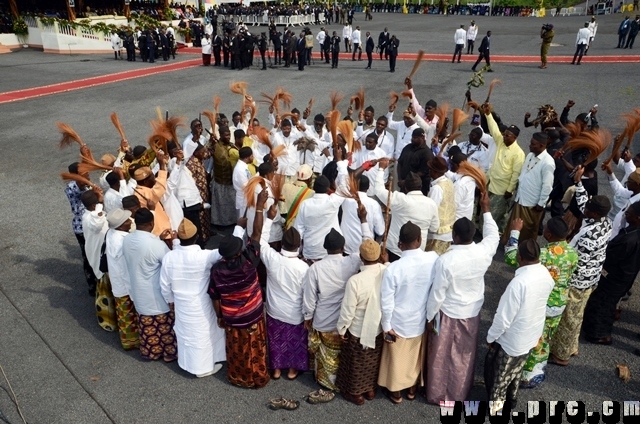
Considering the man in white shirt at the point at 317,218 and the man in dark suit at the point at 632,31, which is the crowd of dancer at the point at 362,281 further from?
the man in dark suit at the point at 632,31

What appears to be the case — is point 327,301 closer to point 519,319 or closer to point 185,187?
point 519,319

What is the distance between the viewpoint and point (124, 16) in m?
29.9

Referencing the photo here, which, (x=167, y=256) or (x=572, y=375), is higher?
(x=167, y=256)

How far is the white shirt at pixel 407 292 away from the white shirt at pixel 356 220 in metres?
1.23

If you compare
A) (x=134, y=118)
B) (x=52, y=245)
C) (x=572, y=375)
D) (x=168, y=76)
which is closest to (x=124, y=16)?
(x=168, y=76)

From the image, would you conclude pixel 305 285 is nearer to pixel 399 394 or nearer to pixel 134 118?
pixel 399 394

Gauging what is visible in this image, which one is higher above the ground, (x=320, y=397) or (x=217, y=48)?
(x=217, y=48)

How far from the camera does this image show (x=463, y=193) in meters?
5.36

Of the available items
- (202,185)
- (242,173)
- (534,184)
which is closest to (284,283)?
(242,173)

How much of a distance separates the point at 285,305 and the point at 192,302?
842 millimetres

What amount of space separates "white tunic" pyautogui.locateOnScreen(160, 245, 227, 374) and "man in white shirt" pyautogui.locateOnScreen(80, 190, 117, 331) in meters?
1.07

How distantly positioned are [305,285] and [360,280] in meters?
0.54

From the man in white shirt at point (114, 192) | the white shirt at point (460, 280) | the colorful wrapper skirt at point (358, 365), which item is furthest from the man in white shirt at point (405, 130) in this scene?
the man in white shirt at point (114, 192)

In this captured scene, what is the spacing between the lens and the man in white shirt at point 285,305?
159 inches
